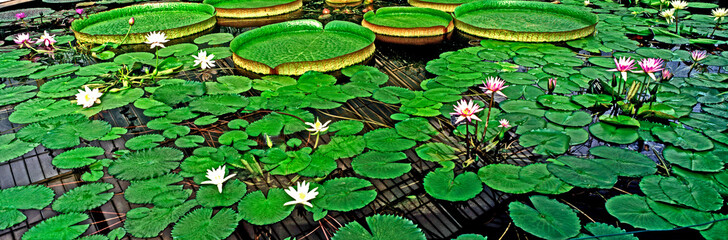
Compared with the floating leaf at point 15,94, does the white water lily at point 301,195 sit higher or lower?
lower

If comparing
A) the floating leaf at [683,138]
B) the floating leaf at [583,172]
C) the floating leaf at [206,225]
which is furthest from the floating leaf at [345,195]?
the floating leaf at [683,138]

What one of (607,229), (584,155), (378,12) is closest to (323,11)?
(378,12)

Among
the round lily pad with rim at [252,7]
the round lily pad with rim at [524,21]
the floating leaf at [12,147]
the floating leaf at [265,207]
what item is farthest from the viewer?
the round lily pad with rim at [252,7]

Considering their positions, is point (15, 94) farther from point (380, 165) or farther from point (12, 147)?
point (380, 165)

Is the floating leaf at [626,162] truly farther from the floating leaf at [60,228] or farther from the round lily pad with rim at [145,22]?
the round lily pad with rim at [145,22]

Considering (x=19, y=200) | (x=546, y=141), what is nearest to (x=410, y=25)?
(x=546, y=141)

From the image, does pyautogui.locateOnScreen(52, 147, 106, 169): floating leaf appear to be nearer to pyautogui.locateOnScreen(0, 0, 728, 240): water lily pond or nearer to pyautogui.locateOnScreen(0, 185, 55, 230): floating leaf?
pyautogui.locateOnScreen(0, 0, 728, 240): water lily pond

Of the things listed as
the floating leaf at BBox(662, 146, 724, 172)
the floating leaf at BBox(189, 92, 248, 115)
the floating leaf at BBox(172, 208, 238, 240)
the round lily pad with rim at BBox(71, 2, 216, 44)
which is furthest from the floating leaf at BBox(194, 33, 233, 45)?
the floating leaf at BBox(662, 146, 724, 172)
